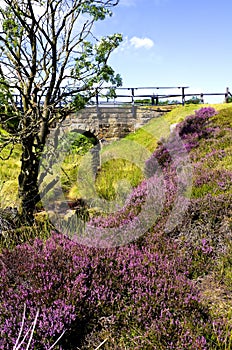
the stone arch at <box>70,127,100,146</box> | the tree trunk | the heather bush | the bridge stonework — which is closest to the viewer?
the heather bush

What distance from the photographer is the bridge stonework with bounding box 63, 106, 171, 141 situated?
51.9 feet

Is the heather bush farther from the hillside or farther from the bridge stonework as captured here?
the bridge stonework

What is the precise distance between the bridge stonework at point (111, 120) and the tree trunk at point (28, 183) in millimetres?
9338

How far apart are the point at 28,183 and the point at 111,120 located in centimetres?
1070

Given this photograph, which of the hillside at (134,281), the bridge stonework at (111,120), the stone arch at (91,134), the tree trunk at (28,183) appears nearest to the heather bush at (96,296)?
the hillside at (134,281)

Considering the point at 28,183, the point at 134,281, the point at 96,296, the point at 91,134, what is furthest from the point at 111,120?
the point at 96,296

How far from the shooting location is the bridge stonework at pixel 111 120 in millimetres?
15816

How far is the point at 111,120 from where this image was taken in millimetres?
16375

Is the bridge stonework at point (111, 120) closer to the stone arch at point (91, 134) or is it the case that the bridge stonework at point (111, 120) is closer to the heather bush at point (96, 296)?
the stone arch at point (91, 134)

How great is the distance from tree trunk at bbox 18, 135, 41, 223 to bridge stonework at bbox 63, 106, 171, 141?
30.6ft

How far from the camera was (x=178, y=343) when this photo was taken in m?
2.42

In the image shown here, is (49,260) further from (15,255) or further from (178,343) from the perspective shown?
(178,343)

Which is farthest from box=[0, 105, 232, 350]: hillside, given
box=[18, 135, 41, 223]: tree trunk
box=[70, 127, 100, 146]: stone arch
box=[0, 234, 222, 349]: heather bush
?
box=[70, 127, 100, 146]: stone arch

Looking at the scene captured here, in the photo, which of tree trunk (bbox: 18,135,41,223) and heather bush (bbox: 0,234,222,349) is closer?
heather bush (bbox: 0,234,222,349)
